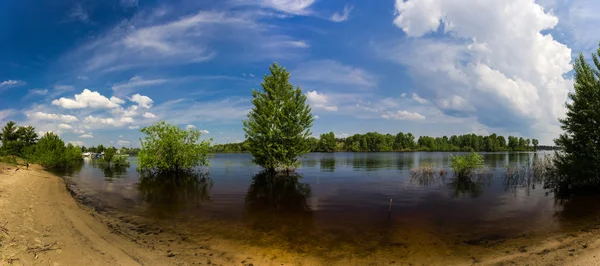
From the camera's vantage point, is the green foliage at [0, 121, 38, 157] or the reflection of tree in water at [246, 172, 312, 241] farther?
the green foliage at [0, 121, 38, 157]

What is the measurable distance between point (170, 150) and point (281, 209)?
2555cm

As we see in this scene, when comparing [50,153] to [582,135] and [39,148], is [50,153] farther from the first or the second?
[582,135]

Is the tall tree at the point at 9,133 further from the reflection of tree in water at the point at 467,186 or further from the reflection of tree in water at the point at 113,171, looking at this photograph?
the reflection of tree in water at the point at 467,186

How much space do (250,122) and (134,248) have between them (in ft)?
91.0

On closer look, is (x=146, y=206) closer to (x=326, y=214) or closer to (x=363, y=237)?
(x=326, y=214)

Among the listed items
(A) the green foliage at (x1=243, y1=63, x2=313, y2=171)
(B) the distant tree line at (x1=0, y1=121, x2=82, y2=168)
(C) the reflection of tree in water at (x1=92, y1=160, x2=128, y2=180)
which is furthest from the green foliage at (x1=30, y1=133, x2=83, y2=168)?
(A) the green foliage at (x1=243, y1=63, x2=313, y2=171)

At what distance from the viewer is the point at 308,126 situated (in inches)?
1443

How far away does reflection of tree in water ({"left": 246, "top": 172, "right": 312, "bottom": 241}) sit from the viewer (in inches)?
536

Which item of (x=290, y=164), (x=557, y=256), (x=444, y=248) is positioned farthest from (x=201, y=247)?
(x=290, y=164)

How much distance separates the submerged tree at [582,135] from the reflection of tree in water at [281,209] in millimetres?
22464

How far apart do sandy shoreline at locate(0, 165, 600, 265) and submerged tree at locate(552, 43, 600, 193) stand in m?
16.5

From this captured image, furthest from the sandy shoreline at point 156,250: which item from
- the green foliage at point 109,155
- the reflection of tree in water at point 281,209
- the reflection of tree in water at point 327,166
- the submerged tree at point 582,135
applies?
the green foliage at point 109,155

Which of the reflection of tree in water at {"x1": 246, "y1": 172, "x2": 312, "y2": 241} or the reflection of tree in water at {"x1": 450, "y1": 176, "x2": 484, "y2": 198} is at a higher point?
the reflection of tree in water at {"x1": 450, "y1": 176, "x2": 484, "y2": 198}

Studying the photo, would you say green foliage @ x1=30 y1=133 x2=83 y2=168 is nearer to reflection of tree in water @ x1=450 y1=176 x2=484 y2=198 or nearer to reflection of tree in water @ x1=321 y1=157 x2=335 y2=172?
reflection of tree in water @ x1=321 y1=157 x2=335 y2=172
